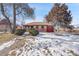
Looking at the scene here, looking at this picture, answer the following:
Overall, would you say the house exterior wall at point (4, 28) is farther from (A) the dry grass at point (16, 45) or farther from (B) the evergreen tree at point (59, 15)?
(B) the evergreen tree at point (59, 15)

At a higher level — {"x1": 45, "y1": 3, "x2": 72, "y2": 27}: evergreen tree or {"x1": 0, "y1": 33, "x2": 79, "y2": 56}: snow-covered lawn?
{"x1": 45, "y1": 3, "x2": 72, "y2": 27}: evergreen tree

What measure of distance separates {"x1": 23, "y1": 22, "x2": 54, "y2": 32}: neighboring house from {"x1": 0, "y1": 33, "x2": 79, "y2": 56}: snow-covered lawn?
1.5 inches

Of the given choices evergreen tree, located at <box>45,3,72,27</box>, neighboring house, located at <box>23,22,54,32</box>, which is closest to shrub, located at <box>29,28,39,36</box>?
neighboring house, located at <box>23,22,54,32</box>

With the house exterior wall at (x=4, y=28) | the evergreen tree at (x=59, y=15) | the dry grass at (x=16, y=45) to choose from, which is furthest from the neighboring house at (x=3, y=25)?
the evergreen tree at (x=59, y=15)

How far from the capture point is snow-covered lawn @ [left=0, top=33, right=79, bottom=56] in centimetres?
155

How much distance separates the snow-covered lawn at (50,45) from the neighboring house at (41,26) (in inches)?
1.5

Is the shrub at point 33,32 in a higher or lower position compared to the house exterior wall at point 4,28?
lower

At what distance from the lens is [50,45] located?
5.13 feet

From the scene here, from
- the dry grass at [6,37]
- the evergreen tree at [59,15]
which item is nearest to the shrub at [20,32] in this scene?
the dry grass at [6,37]

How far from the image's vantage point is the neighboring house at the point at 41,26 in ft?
5.13

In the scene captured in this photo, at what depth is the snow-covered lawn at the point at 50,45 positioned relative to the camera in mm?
1547

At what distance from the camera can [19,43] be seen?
62.1 inches

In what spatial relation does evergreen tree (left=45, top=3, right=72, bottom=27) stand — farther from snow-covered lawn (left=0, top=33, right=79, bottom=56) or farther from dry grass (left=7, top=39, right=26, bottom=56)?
dry grass (left=7, top=39, right=26, bottom=56)

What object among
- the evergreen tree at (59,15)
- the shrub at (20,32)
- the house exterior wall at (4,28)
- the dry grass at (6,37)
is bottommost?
the dry grass at (6,37)
